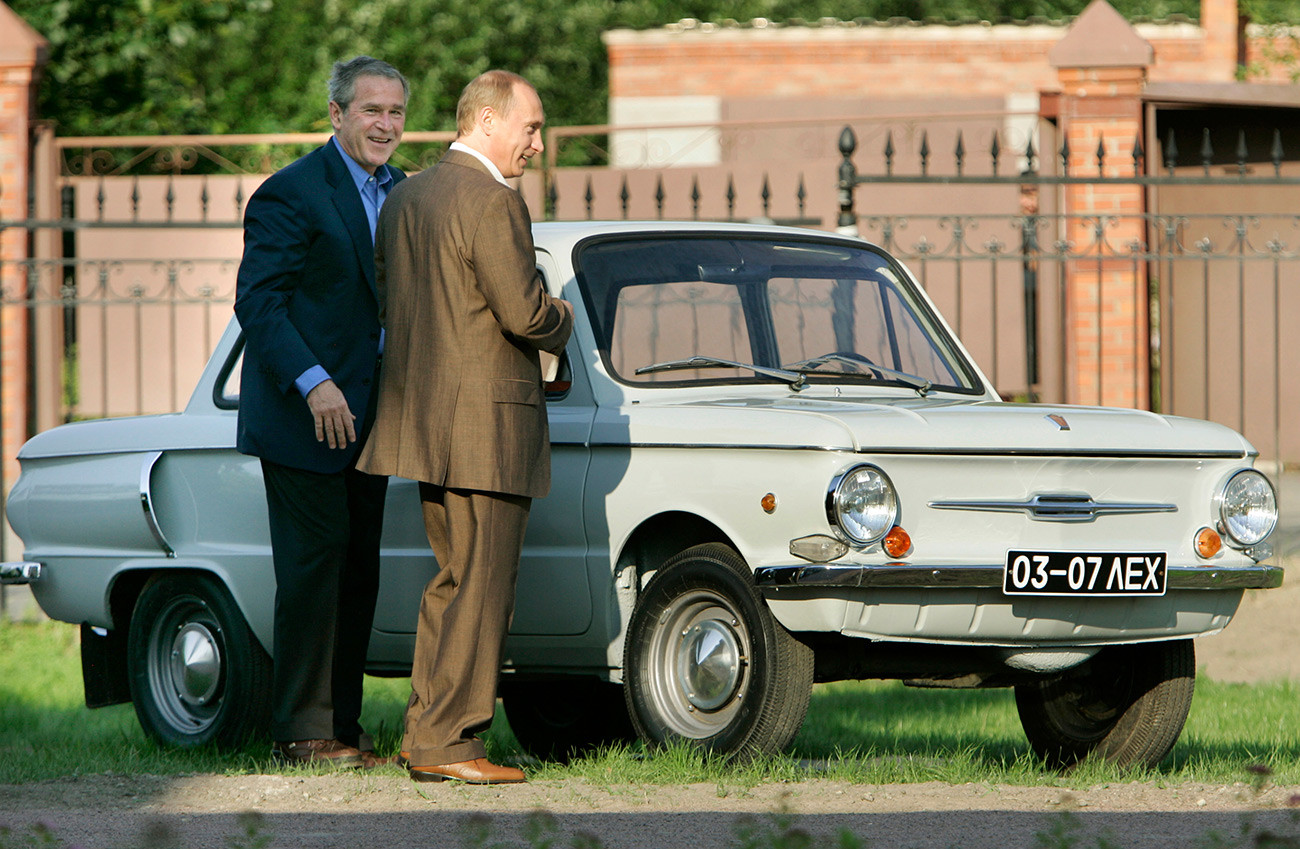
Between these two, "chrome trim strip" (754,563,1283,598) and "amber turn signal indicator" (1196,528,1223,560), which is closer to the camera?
"chrome trim strip" (754,563,1283,598)

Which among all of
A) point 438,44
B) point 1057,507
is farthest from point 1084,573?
point 438,44

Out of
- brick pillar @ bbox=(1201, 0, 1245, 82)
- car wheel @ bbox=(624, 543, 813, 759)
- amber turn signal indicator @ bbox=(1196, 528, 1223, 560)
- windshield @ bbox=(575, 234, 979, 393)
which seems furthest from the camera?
brick pillar @ bbox=(1201, 0, 1245, 82)

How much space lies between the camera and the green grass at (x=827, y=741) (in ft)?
16.6

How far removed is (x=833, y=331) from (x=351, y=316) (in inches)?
64.6

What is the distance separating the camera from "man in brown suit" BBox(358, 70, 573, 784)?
4.79 metres

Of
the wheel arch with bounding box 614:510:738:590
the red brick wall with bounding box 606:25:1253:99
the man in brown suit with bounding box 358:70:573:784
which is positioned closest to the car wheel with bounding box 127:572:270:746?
the man in brown suit with bounding box 358:70:573:784

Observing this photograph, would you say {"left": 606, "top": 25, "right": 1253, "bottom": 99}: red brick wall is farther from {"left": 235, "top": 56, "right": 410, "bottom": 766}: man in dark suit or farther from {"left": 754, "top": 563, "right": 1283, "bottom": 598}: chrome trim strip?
{"left": 754, "top": 563, "right": 1283, "bottom": 598}: chrome trim strip

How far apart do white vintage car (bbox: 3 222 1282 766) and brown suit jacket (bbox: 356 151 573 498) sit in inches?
17.2

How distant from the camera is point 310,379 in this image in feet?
16.7

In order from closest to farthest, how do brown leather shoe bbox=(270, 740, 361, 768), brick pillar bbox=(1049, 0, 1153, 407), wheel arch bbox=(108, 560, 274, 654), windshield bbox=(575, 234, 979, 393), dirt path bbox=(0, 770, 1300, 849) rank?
dirt path bbox=(0, 770, 1300, 849) → brown leather shoe bbox=(270, 740, 361, 768) → windshield bbox=(575, 234, 979, 393) → wheel arch bbox=(108, 560, 274, 654) → brick pillar bbox=(1049, 0, 1153, 407)

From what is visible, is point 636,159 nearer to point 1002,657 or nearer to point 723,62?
point 723,62

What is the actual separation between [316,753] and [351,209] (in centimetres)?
170

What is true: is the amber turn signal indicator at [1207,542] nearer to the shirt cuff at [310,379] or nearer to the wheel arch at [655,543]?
the wheel arch at [655,543]

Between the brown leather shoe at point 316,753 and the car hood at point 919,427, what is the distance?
4.23 ft
